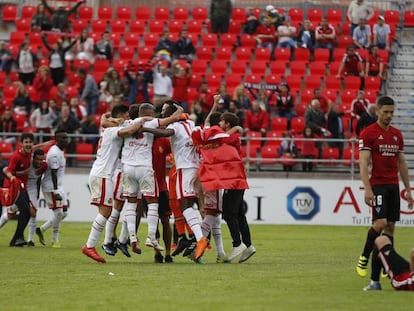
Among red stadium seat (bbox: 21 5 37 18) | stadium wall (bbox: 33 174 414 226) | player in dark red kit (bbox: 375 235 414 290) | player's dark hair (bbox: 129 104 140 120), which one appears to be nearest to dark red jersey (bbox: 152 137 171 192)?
player's dark hair (bbox: 129 104 140 120)

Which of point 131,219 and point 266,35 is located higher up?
point 266,35

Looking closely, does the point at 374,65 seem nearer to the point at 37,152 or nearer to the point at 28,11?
the point at 28,11

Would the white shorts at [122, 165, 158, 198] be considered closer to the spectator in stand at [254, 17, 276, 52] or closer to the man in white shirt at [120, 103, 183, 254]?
the man in white shirt at [120, 103, 183, 254]

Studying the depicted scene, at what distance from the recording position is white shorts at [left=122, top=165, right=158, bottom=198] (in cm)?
1689

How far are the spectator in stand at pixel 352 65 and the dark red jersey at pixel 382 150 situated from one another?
18.7 meters

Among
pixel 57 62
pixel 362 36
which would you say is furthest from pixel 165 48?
pixel 362 36

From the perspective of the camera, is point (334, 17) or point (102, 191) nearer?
point (102, 191)

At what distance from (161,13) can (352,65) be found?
7.20 meters

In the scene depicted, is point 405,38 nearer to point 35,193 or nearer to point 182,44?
point 182,44

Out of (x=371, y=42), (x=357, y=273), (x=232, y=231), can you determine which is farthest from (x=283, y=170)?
(x=357, y=273)

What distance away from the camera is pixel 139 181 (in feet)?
55.7

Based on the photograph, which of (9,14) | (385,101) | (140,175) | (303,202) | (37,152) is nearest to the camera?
(385,101)

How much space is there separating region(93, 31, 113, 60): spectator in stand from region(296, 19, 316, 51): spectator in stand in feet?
18.5

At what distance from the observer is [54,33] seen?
119ft
